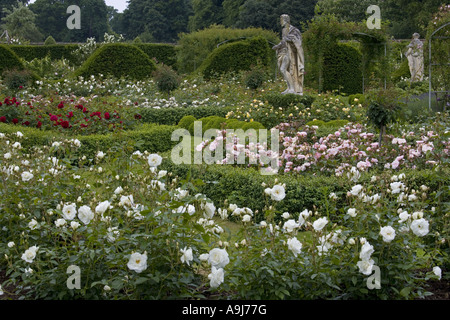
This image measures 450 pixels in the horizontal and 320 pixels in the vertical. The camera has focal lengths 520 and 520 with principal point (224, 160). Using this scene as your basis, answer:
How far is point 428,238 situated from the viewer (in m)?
3.02

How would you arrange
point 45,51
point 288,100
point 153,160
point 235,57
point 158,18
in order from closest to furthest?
point 153,160 → point 288,100 → point 235,57 → point 45,51 → point 158,18

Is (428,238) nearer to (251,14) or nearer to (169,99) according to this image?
(169,99)

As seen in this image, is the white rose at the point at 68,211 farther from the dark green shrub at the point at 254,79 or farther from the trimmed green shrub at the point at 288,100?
the dark green shrub at the point at 254,79

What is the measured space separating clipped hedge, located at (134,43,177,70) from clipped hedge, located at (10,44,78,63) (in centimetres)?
275

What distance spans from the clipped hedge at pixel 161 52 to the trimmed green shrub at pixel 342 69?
7453 millimetres

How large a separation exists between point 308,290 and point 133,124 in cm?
713

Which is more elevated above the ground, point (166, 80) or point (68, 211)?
point (166, 80)

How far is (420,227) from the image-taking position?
2.51 meters

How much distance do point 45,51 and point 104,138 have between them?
48.9 feet

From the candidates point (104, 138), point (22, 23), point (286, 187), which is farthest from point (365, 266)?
point (22, 23)

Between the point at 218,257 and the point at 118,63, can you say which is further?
the point at 118,63

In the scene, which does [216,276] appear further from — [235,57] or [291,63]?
[235,57]

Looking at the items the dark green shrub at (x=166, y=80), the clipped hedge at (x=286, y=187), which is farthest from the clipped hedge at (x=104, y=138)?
the dark green shrub at (x=166, y=80)
